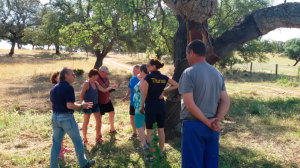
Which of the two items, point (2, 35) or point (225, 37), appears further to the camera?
point (2, 35)

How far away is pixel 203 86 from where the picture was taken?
281cm

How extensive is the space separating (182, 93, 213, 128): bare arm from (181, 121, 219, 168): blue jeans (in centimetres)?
8

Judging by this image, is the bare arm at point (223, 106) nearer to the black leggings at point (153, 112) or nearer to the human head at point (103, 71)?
the black leggings at point (153, 112)

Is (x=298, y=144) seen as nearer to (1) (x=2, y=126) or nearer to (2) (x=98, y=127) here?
(2) (x=98, y=127)

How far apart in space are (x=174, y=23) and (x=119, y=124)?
29.5ft

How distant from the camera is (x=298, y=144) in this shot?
5.57m

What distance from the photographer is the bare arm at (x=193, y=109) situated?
2770 millimetres

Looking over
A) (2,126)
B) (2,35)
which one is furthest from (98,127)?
(2,35)

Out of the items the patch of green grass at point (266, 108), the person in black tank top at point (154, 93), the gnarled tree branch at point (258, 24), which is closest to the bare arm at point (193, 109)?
the person in black tank top at point (154, 93)

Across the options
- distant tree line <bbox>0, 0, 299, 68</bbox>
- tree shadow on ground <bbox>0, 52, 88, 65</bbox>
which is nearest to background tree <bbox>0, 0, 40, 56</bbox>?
tree shadow on ground <bbox>0, 52, 88, 65</bbox>

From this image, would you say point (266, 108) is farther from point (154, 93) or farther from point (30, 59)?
point (30, 59)

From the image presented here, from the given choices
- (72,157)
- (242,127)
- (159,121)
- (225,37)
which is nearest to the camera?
(159,121)

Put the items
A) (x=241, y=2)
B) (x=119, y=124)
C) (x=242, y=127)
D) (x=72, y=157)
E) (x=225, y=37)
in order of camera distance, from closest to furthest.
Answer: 1. (x=72, y=157)
2. (x=225, y=37)
3. (x=242, y=127)
4. (x=119, y=124)
5. (x=241, y=2)

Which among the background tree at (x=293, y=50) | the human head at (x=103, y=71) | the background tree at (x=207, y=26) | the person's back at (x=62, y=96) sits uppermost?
the background tree at (x=293, y=50)
